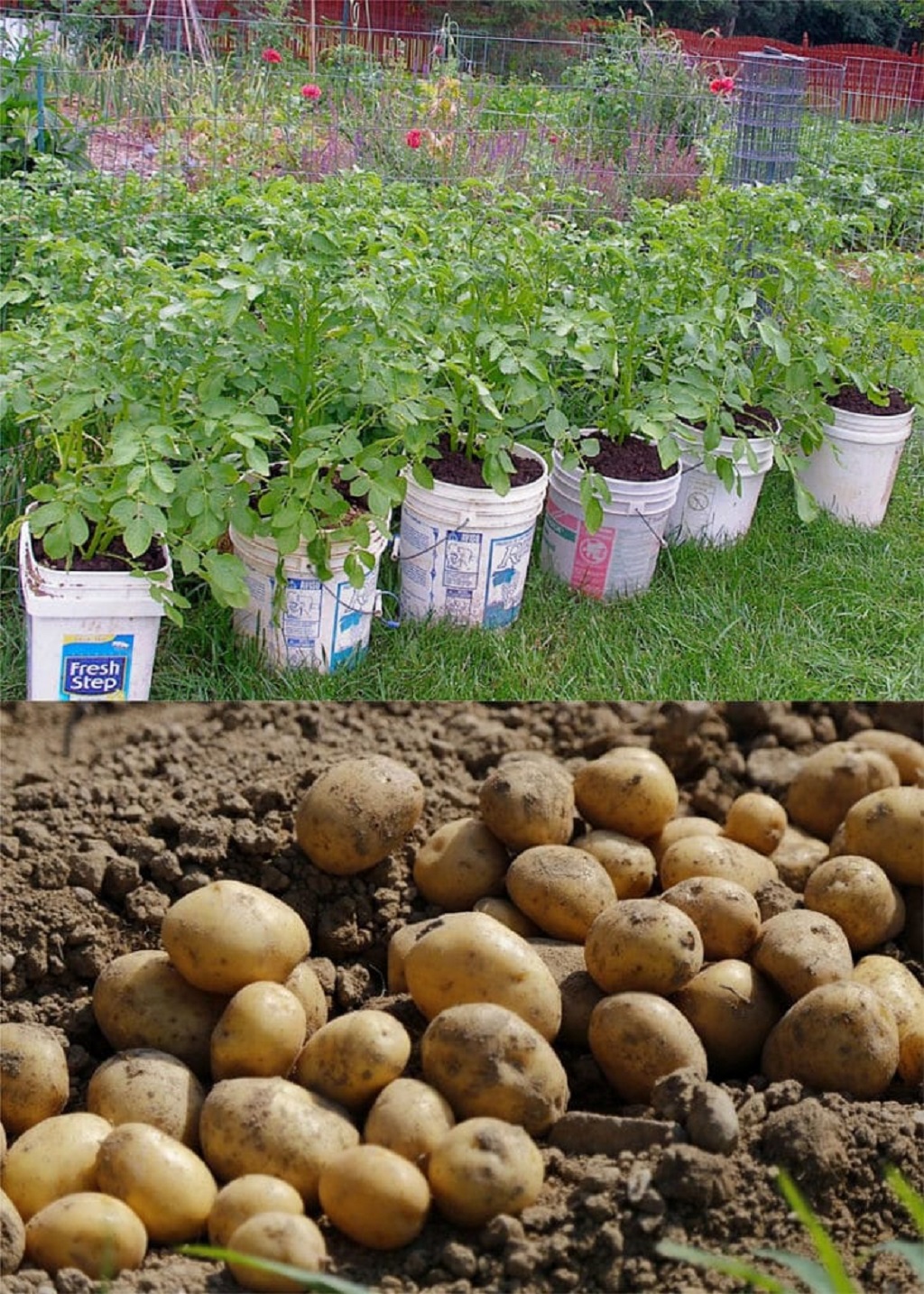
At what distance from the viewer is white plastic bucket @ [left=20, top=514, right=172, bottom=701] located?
2.90 meters

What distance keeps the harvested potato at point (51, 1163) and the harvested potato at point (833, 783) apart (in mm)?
1237

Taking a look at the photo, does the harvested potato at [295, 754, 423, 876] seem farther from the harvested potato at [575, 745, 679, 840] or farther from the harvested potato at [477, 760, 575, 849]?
the harvested potato at [575, 745, 679, 840]

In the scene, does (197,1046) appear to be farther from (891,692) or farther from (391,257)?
(891,692)

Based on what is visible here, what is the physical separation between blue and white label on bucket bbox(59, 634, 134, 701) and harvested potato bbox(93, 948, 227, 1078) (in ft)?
4.04

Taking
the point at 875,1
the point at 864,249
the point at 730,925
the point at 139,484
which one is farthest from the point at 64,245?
the point at 875,1

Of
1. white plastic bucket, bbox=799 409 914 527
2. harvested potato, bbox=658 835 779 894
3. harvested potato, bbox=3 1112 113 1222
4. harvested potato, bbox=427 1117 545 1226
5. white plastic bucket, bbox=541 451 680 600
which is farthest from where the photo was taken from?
white plastic bucket, bbox=799 409 914 527

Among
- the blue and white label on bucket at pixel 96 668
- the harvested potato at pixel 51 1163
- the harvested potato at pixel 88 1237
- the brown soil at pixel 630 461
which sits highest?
the brown soil at pixel 630 461

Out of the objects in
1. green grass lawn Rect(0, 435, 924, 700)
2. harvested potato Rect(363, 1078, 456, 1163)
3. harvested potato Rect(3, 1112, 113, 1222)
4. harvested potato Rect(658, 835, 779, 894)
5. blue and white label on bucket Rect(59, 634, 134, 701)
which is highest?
harvested potato Rect(658, 835, 779, 894)

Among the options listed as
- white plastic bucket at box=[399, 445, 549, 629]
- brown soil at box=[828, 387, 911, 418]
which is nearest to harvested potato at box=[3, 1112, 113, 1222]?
white plastic bucket at box=[399, 445, 549, 629]

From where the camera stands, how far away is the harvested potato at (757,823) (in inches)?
86.7

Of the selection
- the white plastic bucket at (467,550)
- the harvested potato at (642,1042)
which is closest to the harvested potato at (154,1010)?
the harvested potato at (642,1042)

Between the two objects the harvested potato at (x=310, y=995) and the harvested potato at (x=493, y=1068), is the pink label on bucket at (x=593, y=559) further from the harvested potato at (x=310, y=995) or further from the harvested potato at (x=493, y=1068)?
the harvested potato at (x=493, y=1068)

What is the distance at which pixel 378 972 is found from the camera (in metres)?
2.03

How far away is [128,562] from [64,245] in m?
0.97
